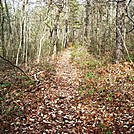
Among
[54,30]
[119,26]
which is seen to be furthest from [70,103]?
[54,30]

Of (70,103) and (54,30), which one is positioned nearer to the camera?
(70,103)

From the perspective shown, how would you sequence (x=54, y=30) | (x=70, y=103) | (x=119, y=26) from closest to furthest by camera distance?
(x=70, y=103)
(x=119, y=26)
(x=54, y=30)

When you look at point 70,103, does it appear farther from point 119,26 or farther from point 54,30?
point 54,30

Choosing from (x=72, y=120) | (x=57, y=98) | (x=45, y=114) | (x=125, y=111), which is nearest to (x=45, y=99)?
(x=57, y=98)

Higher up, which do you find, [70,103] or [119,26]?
[119,26]

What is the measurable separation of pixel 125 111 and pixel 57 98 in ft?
9.39

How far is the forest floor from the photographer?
6.37 meters

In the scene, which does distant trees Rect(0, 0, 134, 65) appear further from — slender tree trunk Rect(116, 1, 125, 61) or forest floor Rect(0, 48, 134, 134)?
forest floor Rect(0, 48, 134, 134)

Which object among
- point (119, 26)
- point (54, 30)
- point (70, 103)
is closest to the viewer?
point (70, 103)

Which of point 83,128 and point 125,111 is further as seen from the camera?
point 125,111

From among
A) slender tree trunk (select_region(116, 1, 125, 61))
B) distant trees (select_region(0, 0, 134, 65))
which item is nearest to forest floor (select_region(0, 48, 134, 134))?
slender tree trunk (select_region(116, 1, 125, 61))

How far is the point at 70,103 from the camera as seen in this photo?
26.9ft

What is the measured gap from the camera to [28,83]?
10.3m

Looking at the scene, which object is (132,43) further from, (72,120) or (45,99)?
(72,120)
